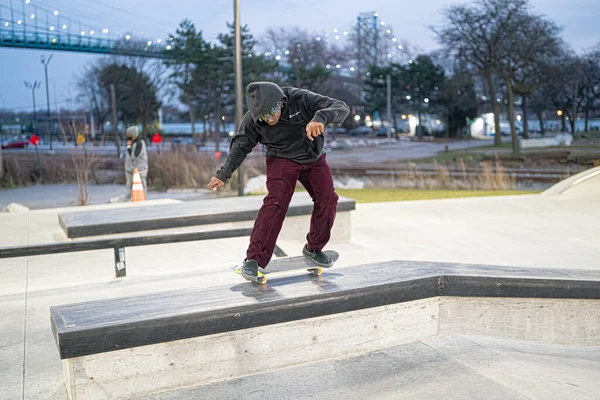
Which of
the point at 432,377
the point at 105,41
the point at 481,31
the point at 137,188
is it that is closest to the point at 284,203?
the point at 432,377

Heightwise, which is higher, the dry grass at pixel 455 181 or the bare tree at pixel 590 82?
the bare tree at pixel 590 82

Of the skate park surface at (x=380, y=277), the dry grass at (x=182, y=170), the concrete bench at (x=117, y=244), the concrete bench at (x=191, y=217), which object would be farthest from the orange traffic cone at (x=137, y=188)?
the dry grass at (x=182, y=170)

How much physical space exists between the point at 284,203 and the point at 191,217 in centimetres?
310

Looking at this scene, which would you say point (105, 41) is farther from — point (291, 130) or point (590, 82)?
point (291, 130)

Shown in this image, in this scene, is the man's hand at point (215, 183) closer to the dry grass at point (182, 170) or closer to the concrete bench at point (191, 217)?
the concrete bench at point (191, 217)

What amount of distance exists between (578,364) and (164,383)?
245 centimetres

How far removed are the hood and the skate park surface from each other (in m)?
1.10

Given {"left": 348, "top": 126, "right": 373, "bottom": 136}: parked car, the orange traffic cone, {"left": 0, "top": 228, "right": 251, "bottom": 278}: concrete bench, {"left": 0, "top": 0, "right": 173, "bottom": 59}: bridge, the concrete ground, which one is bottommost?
the concrete ground

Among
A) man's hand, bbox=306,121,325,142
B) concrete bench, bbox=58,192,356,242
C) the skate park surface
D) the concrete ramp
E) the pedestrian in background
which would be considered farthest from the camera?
the pedestrian in background

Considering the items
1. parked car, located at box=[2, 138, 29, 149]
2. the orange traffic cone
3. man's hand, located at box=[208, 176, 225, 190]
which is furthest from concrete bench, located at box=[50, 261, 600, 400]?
parked car, located at box=[2, 138, 29, 149]

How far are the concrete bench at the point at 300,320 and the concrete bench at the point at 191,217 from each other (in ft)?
9.69

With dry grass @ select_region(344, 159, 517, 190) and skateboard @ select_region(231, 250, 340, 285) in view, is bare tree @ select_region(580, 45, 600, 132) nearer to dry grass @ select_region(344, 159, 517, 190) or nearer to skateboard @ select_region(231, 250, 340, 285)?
dry grass @ select_region(344, 159, 517, 190)

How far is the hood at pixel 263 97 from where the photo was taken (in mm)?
3650

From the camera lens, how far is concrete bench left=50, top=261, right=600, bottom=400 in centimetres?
296
